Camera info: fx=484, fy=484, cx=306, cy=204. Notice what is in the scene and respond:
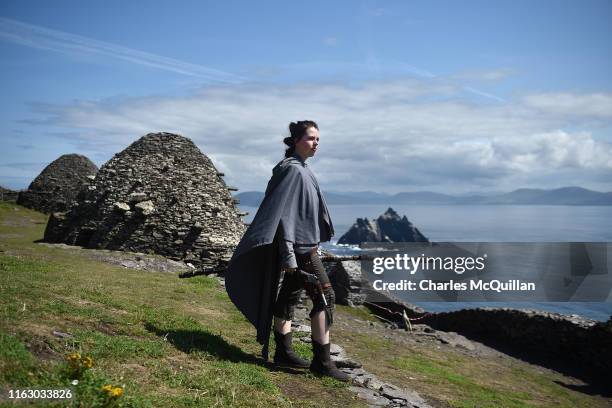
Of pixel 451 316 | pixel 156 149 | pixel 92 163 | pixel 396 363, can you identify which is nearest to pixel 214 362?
pixel 396 363

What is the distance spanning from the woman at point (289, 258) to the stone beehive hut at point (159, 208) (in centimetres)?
1457

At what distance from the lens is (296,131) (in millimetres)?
7559

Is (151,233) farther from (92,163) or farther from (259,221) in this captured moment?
(92,163)

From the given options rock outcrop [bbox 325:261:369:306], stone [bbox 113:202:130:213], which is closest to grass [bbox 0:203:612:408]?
stone [bbox 113:202:130:213]

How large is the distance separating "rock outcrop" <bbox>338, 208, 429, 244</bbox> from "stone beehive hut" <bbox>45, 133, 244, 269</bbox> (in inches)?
6229

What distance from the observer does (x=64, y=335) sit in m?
6.40

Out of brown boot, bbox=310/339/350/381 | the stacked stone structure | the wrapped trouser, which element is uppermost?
the stacked stone structure

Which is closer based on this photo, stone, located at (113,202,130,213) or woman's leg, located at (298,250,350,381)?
woman's leg, located at (298,250,350,381)

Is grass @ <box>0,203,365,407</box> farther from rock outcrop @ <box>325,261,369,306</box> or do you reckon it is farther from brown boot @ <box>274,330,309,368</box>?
rock outcrop @ <box>325,261,369,306</box>

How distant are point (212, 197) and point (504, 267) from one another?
256 feet

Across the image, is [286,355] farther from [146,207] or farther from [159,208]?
[159,208]

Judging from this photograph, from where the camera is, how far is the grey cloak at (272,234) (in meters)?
7.14

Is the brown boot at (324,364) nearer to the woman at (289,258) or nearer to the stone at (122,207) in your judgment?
the woman at (289,258)

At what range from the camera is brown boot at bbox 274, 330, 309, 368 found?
297 inches
